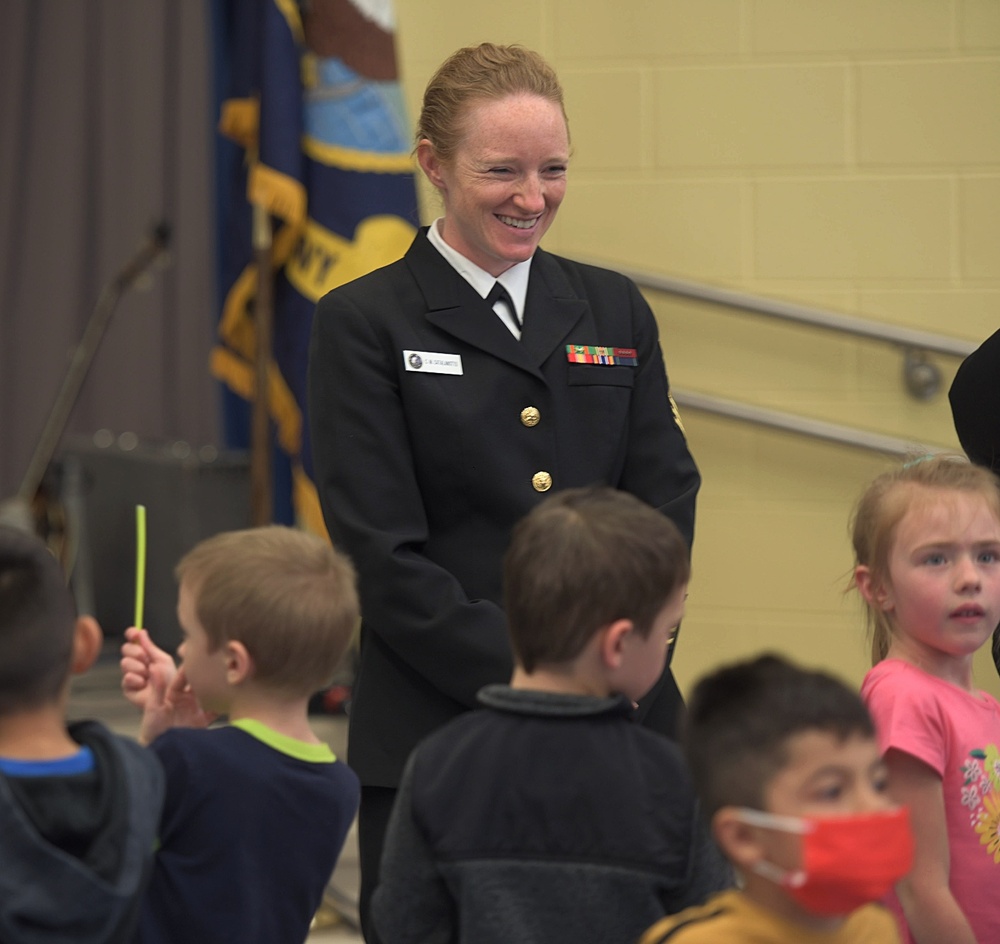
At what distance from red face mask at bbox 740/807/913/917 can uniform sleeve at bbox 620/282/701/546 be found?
2.52 feet

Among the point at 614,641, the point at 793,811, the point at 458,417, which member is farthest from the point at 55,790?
the point at 458,417

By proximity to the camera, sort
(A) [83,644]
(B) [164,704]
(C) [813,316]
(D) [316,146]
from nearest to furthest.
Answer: (A) [83,644] < (B) [164,704] < (C) [813,316] < (D) [316,146]

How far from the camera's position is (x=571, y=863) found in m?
1.28

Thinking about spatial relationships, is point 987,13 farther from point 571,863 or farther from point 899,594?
point 571,863

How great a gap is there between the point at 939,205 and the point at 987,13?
1.34 ft

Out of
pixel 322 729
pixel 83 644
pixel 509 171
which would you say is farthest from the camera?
pixel 322 729

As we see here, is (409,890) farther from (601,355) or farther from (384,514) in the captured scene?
(601,355)

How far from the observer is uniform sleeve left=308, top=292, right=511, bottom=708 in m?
1.72

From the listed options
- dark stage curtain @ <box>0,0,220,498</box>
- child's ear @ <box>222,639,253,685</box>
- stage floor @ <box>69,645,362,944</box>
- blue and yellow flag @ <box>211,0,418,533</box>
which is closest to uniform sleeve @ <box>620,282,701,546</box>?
child's ear @ <box>222,639,253,685</box>

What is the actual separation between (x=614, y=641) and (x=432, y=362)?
60cm

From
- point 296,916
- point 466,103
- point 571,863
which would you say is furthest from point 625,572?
point 466,103

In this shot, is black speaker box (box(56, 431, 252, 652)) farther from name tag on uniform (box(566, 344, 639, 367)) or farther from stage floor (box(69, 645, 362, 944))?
name tag on uniform (box(566, 344, 639, 367))

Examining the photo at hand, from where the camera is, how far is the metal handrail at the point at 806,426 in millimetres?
3316

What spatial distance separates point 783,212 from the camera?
11.1ft
